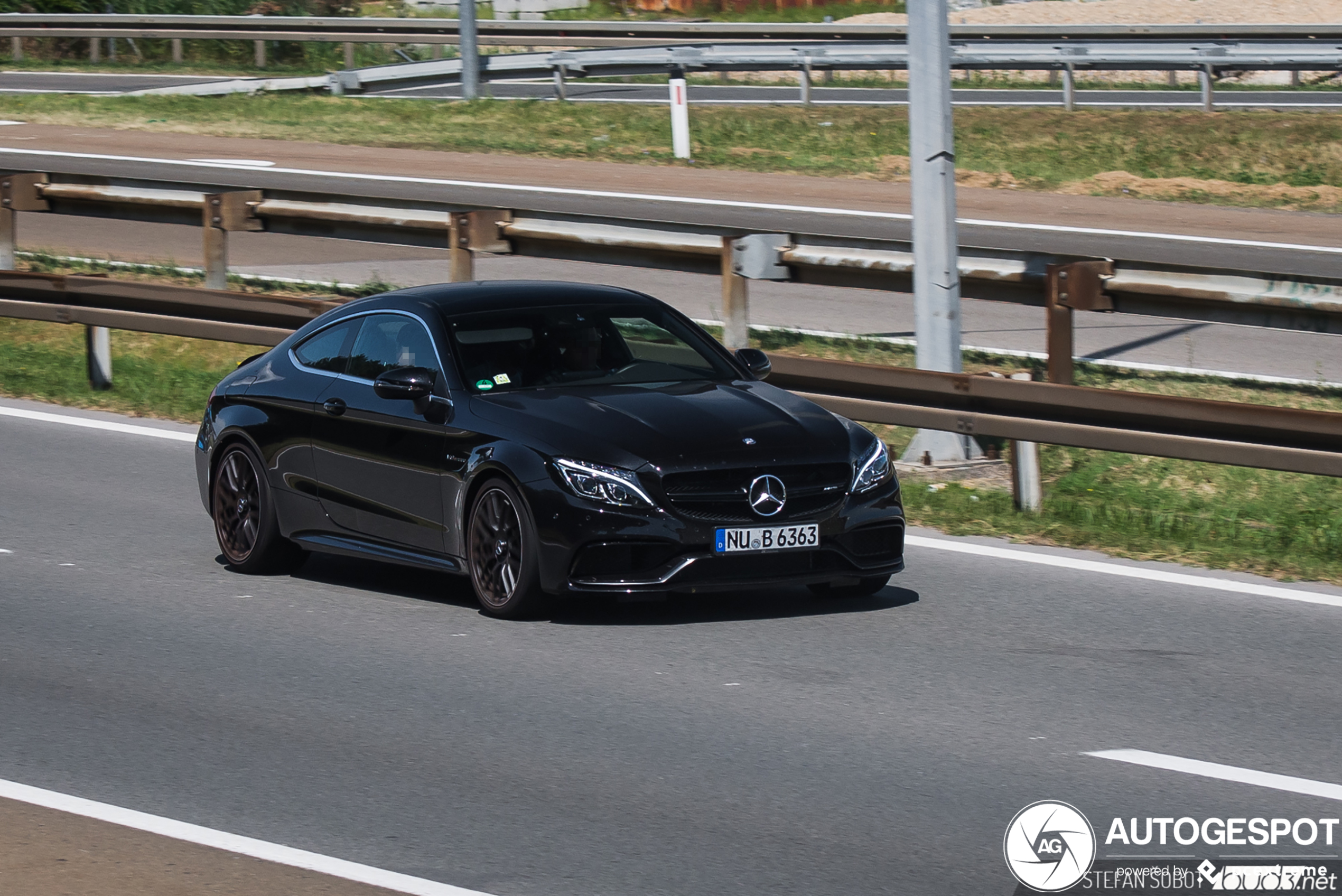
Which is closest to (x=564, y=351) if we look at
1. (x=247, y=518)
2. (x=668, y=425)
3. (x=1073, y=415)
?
(x=668, y=425)

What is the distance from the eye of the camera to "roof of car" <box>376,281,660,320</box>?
941 cm

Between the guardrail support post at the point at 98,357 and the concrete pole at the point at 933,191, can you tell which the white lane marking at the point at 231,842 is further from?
the guardrail support post at the point at 98,357

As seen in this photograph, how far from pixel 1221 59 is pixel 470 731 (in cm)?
2399

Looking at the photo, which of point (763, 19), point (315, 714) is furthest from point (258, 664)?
point (763, 19)

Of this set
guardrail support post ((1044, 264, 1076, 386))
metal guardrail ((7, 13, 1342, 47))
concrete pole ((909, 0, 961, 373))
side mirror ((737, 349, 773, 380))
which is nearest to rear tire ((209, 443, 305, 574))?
side mirror ((737, 349, 773, 380))

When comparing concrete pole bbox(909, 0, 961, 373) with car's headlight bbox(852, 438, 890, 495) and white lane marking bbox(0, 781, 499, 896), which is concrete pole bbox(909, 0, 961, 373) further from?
white lane marking bbox(0, 781, 499, 896)

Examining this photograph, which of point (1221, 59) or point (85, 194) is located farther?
point (1221, 59)

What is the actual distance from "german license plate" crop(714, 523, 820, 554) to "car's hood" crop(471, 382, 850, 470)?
0.90 ft

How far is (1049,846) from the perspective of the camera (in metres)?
5.73

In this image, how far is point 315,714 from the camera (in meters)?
7.33

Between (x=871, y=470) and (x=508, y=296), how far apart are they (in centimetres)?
193

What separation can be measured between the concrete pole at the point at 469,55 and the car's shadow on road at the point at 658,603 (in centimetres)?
2198

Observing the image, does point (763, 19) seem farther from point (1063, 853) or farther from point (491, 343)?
point (1063, 853)

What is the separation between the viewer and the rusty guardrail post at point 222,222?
627 inches
